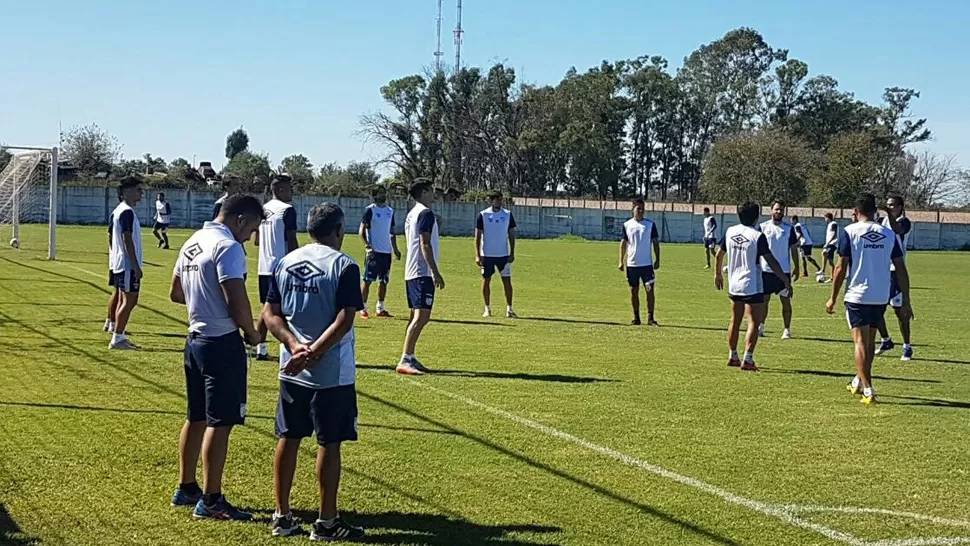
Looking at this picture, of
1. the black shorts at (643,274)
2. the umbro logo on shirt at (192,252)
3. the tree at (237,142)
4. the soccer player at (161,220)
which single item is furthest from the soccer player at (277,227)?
the tree at (237,142)

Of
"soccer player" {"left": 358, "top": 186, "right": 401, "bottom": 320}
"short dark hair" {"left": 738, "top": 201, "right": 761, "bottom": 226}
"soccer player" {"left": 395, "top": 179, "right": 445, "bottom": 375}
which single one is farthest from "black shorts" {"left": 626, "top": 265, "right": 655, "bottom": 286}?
"soccer player" {"left": 395, "top": 179, "right": 445, "bottom": 375}

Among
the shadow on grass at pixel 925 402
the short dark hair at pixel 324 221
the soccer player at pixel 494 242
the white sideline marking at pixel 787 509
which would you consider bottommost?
the shadow on grass at pixel 925 402

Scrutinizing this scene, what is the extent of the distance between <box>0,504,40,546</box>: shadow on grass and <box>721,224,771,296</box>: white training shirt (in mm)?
8900

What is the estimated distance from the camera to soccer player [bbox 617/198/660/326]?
686 inches

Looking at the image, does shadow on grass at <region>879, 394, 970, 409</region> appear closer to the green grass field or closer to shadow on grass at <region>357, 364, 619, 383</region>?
the green grass field

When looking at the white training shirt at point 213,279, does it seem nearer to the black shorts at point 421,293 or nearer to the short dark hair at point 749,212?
the black shorts at point 421,293

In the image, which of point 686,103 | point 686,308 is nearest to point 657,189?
point 686,103

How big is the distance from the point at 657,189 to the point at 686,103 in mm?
9655

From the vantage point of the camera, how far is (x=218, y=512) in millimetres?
6137

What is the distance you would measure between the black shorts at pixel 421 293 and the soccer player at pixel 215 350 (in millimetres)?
5289

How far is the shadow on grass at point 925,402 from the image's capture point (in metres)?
10.7

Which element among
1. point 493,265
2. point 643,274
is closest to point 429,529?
point 643,274

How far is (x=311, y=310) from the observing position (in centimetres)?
580

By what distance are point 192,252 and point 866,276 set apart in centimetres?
720
